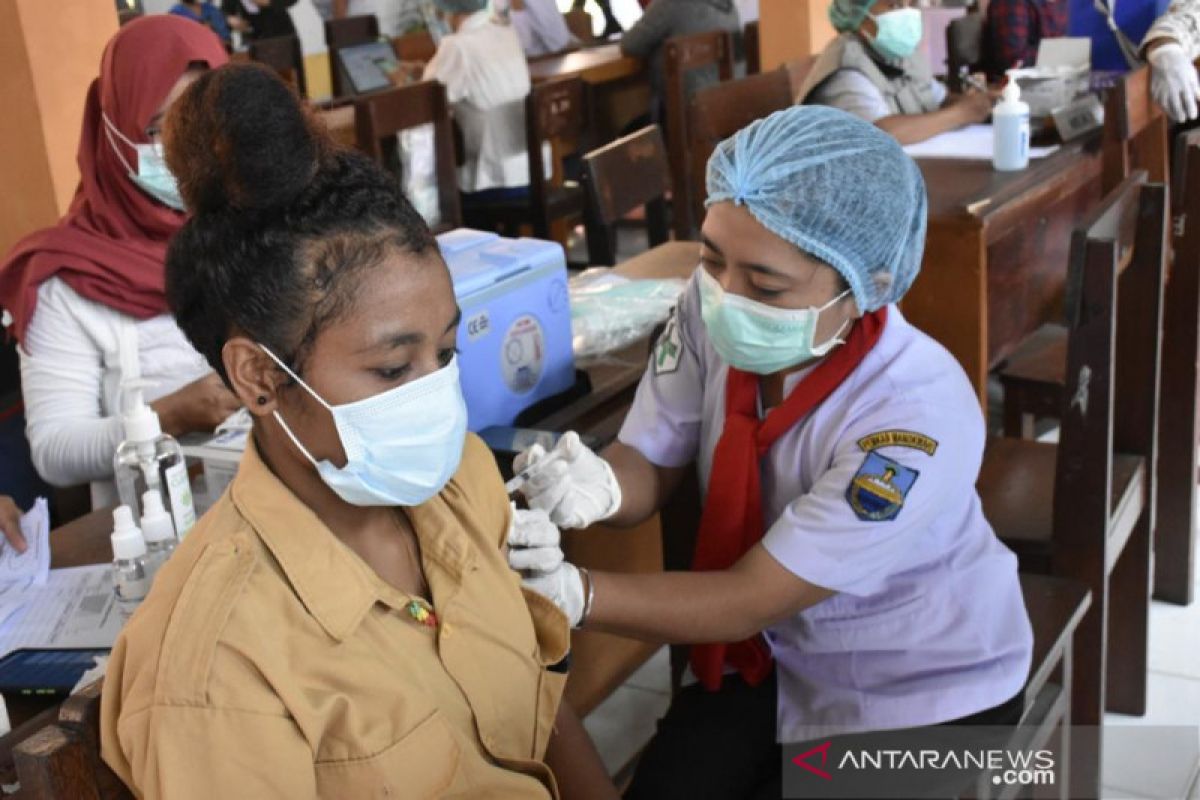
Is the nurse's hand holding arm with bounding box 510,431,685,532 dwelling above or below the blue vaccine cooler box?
below

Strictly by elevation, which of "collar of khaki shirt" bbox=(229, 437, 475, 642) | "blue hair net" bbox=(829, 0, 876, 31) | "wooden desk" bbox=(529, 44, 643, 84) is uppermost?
"blue hair net" bbox=(829, 0, 876, 31)

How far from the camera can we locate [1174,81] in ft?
10.1

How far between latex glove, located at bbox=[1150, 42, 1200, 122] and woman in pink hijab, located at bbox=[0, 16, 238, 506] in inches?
87.9

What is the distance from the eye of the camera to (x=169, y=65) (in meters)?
1.96

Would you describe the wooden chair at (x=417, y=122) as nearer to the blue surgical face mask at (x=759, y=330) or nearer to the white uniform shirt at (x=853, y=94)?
the white uniform shirt at (x=853, y=94)

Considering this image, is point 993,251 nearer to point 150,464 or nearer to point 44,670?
point 150,464

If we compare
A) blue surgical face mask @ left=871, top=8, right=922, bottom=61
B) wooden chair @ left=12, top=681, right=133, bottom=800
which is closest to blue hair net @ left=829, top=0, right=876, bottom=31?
blue surgical face mask @ left=871, top=8, right=922, bottom=61

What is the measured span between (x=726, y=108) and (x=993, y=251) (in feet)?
2.78

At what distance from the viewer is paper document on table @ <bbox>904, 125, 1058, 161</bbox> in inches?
109

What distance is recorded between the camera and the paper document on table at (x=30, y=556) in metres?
1.40

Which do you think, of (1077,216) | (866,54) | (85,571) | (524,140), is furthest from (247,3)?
(85,571)

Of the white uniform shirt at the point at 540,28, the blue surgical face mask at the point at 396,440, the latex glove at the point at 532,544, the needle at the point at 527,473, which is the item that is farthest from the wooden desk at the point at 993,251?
the white uniform shirt at the point at 540,28

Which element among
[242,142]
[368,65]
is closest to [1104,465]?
[242,142]

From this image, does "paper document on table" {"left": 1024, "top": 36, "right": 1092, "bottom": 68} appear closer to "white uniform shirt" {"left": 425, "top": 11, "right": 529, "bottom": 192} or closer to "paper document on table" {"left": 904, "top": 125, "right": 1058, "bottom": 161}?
"paper document on table" {"left": 904, "top": 125, "right": 1058, "bottom": 161}
